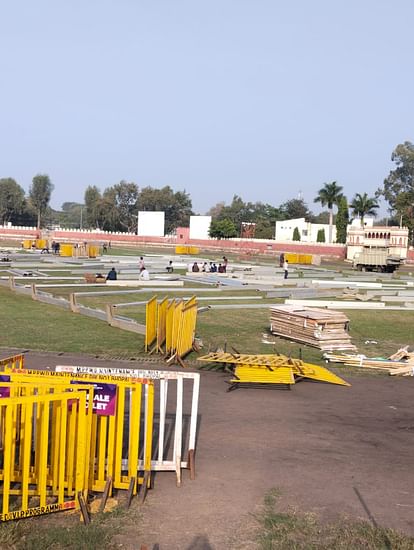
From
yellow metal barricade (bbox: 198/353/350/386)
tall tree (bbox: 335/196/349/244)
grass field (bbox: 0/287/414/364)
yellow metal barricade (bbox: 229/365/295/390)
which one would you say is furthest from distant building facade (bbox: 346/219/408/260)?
yellow metal barricade (bbox: 229/365/295/390)

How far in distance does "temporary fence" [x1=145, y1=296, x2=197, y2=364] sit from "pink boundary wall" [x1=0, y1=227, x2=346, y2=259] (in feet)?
209

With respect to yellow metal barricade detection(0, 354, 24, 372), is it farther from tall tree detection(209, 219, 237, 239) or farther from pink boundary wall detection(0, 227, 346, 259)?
tall tree detection(209, 219, 237, 239)

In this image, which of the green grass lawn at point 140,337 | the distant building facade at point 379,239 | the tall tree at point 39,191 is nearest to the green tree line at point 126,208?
the tall tree at point 39,191

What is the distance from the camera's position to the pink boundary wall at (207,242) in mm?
82438

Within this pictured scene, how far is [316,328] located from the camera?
18.2 meters

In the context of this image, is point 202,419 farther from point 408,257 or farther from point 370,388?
point 408,257

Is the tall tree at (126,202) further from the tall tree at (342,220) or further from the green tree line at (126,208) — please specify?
the tall tree at (342,220)

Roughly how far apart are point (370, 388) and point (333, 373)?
5.02 ft

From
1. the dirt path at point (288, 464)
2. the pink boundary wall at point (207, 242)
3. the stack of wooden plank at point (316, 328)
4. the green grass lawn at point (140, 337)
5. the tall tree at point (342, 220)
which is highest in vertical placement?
the tall tree at point (342, 220)

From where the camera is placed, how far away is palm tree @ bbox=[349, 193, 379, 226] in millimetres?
98375

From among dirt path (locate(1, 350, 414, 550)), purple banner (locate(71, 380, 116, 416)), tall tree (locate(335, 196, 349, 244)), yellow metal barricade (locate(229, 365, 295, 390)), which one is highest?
tall tree (locate(335, 196, 349, 244))

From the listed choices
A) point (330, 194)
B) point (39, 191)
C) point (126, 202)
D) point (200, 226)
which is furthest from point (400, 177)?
point (39, 191)

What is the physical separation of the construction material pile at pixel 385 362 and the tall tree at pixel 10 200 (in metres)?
132

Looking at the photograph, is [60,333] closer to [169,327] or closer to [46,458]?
[169,327]
